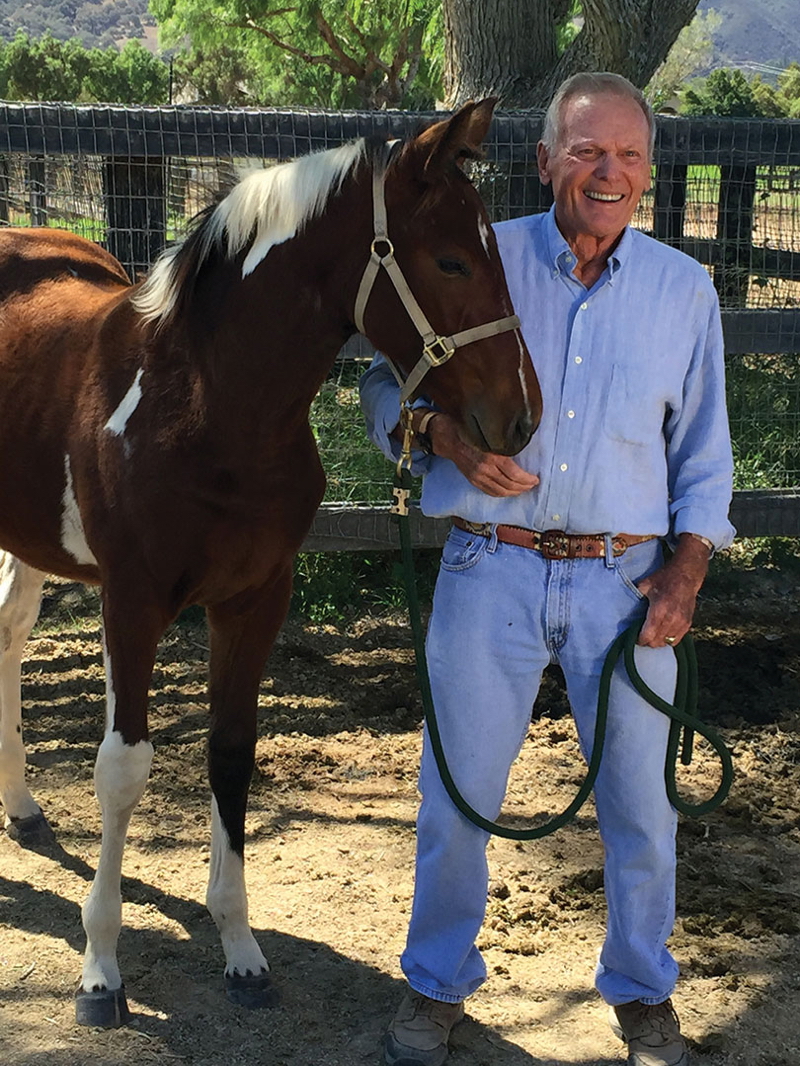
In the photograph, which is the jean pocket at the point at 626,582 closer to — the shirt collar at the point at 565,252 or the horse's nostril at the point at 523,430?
the horse's nostril at the point at 523,430

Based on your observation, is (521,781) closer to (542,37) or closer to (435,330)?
(435,330)

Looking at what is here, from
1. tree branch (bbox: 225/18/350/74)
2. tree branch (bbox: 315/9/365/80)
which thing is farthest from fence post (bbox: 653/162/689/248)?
tree branch (bbox: 225/18/350/74)

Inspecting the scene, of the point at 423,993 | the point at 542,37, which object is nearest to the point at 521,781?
the point at 423,993

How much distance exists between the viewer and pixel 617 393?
2299mm

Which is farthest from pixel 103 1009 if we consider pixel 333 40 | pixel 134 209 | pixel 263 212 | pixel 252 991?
pixel 333 40

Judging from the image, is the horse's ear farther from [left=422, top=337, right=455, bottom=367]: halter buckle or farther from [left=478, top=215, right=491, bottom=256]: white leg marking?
[left=422, top=337, right=455, bottom=367]: halter buckle

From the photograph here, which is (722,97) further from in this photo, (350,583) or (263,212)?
(263,212)

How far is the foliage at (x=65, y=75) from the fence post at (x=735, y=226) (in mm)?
42199

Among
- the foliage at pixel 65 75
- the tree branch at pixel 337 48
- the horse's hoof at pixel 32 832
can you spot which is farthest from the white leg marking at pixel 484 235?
the foliage at pixel 65 75

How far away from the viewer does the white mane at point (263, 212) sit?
2408 mm

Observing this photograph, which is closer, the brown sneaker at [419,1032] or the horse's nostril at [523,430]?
the horse's nostril at [523,430]

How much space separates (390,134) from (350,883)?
8.90ft

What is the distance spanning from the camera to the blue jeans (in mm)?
2377

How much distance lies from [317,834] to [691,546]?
5.74ft
